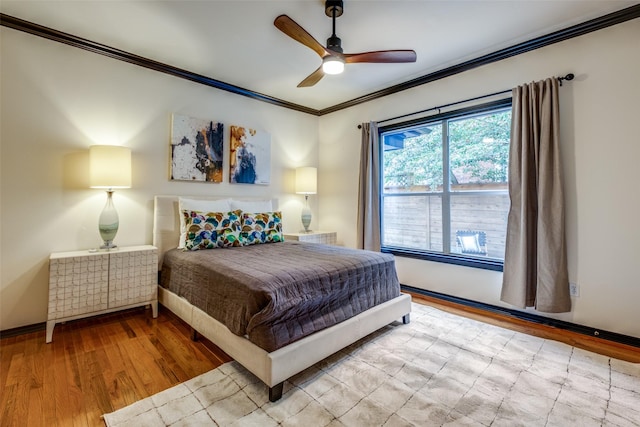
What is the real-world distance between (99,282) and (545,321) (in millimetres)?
4021

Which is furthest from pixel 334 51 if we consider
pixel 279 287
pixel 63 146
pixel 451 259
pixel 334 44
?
pixel 63 146

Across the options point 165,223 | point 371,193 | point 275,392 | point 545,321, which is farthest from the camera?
point 371,193

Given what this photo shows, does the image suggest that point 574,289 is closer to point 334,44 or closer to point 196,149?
point 334,44

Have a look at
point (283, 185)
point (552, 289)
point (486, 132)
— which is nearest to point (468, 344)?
point (552, 289)

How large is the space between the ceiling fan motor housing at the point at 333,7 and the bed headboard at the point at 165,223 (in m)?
2.40

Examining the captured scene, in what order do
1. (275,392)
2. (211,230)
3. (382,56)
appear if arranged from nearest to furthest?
(275,392)
(382,56)
(211,230)

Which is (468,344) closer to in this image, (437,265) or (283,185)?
(437,265)

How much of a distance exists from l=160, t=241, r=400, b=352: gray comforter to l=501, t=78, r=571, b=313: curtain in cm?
119

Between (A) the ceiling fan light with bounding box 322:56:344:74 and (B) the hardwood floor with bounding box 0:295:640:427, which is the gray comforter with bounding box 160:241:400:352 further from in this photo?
(A) the ceiling fan light with bounding box 322:56:344:74

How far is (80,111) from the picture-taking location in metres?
2.73

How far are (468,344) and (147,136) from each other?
12.1 feet

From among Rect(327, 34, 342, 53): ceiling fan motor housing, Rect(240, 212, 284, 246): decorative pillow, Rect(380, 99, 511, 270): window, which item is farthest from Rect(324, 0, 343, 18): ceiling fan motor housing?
Rect(240, 212, 284, 246): decorative pillow

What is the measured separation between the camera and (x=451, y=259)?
329 centimetres

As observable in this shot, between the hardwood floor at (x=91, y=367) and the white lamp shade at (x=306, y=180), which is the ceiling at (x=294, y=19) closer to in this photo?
the white lamp shade at (x=306, y=180)
